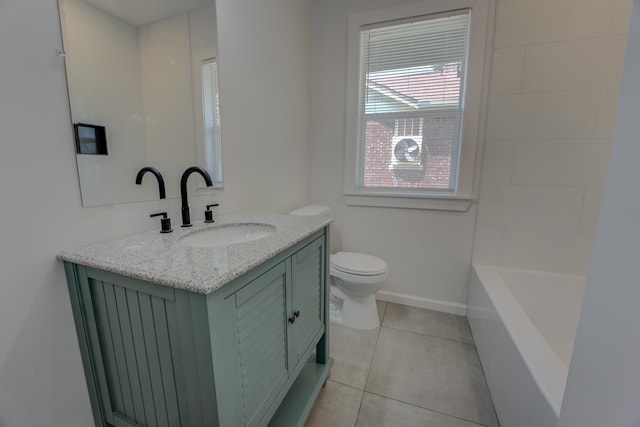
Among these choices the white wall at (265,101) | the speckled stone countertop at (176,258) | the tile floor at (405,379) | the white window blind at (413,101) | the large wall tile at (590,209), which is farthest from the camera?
the white window blind at (413,101)

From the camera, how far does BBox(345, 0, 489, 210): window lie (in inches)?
74.9

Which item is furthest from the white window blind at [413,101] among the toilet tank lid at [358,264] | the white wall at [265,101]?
the toilet tank lid at [358,264]

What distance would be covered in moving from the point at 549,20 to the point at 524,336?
6.13 feet

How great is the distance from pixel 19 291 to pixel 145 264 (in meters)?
0.36

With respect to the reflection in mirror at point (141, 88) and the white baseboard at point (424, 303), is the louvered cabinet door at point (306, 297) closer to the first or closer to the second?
the reflection in mirror at point (141, 88)

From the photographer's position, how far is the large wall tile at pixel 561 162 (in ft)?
5.50

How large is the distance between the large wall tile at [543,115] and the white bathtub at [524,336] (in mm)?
934

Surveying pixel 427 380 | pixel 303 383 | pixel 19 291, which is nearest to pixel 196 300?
pixel 19 291

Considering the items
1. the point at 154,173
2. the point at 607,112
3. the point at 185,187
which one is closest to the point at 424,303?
the point at 607,112

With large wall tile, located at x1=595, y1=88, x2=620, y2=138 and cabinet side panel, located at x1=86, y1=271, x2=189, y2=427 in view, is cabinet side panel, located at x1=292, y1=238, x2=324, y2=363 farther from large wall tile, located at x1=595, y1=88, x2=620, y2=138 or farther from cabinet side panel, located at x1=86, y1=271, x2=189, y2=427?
large wall tile, located at x1=595, y1=88, x2=620, y2=138

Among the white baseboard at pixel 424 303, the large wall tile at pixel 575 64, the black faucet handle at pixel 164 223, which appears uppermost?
the large wall tile at pixel 575 64

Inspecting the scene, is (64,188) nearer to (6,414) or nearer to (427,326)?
(6,414)

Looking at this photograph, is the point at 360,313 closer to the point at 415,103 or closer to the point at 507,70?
the point at 415,103

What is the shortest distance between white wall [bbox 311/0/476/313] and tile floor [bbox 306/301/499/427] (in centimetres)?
30
